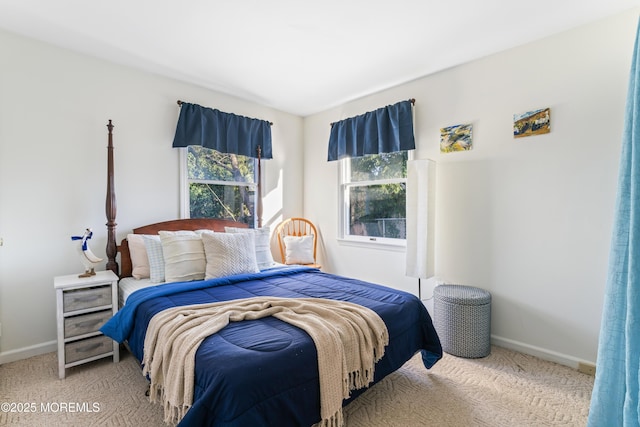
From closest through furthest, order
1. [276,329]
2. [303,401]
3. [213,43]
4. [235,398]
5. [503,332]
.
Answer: [235,398], [303,401], [276,329], [213,43], [503,332]

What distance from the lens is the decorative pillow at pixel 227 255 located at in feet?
8.32

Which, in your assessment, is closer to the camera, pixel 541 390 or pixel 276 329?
pixel 276 329

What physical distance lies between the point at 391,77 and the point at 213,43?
1.73 metres

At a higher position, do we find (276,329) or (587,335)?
(276,329)

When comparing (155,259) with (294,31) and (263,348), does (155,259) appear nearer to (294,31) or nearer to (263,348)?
(263,348)

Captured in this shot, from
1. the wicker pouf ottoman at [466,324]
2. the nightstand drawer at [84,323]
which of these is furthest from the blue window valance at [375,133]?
the nightstand drawer at [84,323]

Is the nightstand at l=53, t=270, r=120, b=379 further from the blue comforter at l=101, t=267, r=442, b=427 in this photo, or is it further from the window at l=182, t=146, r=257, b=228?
the window at l=182, t=146, r=257, b=228

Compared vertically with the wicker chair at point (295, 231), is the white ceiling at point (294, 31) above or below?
above

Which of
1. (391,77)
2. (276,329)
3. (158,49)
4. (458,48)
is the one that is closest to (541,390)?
(276,329)

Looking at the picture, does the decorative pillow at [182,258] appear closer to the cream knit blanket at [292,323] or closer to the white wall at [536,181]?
the cream knit blanket at [292,323]

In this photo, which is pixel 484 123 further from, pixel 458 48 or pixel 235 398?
pixel 235 398

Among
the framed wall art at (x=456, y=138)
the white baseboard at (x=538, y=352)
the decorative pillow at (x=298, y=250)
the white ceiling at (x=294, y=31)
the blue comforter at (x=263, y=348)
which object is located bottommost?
the white baseboard at (x=538, y=352)

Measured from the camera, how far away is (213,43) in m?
2.53

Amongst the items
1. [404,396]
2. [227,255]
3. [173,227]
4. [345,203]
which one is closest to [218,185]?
[173,227]
